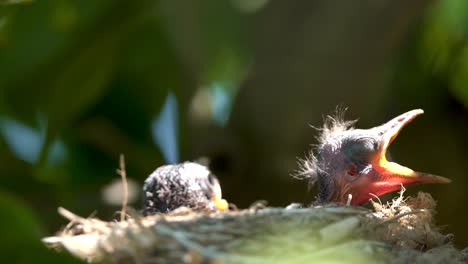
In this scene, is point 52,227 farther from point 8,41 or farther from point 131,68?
point 8,41

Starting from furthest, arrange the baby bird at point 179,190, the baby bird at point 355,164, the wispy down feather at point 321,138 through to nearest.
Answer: the wispy down feather at point 321,138 → the baby bird at point 355,164 → the baby bird at point 179,190

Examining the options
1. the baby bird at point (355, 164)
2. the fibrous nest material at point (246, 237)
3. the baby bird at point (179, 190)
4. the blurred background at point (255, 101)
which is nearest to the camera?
the fibrous nest material at point (246, 237)

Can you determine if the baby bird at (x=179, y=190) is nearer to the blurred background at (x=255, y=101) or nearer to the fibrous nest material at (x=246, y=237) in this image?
the blurred background at (x=255, y=101)

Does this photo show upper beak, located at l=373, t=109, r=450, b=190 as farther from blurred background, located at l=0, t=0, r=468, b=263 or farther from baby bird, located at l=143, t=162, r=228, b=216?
baby bird, located at l=143, t=162, r=228, b=216

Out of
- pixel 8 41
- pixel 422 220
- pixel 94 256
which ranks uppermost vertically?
pixel 8 41

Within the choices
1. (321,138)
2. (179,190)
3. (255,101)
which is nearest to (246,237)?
(179,190)

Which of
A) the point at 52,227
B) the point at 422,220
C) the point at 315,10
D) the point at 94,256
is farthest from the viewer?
the point at 52,227

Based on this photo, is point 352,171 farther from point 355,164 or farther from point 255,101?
point 255,101

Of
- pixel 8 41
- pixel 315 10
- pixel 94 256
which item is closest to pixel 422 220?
→ pixel 315 10

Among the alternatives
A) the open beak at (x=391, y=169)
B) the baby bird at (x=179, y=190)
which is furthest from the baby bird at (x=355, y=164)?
the baby bird at (x=179, y=190)
